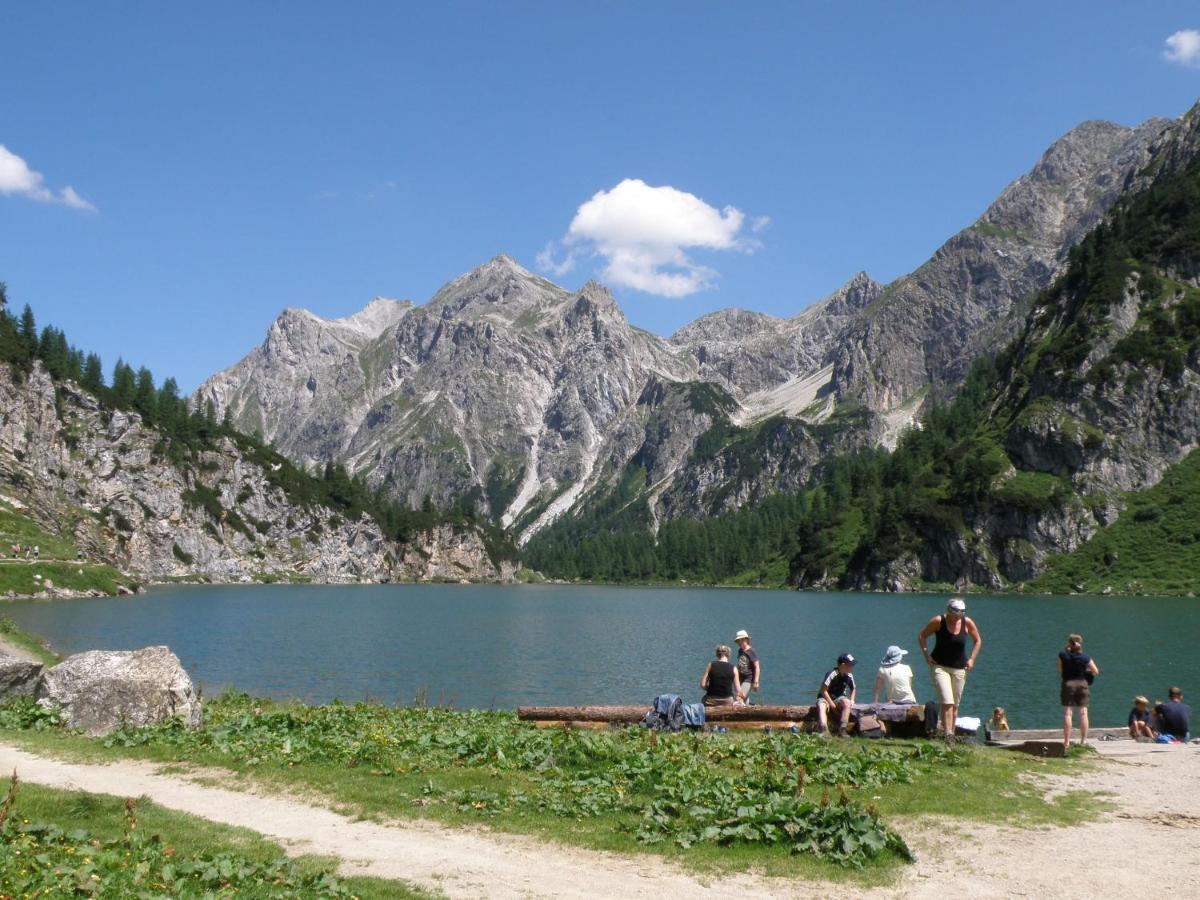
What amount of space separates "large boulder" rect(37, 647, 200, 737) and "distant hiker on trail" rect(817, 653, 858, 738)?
1896 centimetres

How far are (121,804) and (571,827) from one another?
8.71 meters

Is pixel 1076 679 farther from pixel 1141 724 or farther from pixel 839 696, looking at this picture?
pixel 1141 724

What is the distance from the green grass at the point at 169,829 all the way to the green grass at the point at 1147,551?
17238cm

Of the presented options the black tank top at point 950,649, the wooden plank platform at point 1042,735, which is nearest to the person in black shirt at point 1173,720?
the wooden plank platform at point 1042,735

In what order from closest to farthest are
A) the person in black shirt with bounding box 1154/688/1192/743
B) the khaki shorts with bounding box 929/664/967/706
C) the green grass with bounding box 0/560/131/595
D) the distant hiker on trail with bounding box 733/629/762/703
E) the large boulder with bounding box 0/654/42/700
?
the khaki shorts with bounding box 929/664/967/706 < the distant hiker on trail with bounding box 733/629/762/703 < the large boulder with bounding box 0/654/42/700 < the person in black shirt with bounding box 1154/688/1192/743 < the green grass with bounding box 0/560/131/595

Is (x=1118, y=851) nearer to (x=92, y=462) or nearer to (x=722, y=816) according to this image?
(x=722, y=816)

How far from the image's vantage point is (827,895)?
40.2 ft

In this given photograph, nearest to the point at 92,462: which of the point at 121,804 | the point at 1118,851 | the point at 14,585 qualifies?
the point at 14,585

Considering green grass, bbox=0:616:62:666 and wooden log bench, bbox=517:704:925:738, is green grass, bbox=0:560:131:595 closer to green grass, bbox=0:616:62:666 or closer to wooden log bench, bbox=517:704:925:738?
green grass, bbox=0:616:62:666

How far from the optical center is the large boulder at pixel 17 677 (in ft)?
94.8

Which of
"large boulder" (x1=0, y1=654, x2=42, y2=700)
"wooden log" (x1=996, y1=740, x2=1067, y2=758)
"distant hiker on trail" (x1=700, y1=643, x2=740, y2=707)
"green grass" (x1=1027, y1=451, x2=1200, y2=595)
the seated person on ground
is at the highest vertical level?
"green grass" (x1=1027, y1=451, x2=1200, y2=595)

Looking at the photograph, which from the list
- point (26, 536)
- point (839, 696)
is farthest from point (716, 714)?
point (26, 536)

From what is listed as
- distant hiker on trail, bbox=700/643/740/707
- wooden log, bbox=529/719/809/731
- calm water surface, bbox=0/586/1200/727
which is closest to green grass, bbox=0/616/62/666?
calm water surface, bbox=0/586/1200/727

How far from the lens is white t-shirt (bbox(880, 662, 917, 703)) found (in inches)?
1007
